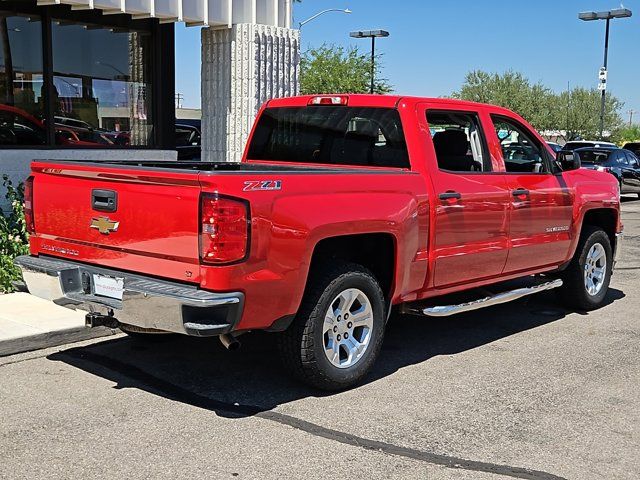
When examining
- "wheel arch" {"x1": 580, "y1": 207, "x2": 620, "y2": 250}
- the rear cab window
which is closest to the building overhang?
"wheel arch" {"x1": 580, "y1": 207, "x2": 620, "y2": 250}

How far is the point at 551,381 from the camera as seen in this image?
579 centimetres

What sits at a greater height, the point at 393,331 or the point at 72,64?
the point at 72,64

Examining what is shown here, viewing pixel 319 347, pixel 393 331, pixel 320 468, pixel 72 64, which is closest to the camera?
pixel 320 468

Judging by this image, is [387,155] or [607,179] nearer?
[387,155]

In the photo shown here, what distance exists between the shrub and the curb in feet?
4.76

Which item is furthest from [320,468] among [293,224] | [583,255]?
[583,255]

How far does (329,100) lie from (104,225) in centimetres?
230

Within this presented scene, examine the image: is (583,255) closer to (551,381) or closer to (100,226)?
(551,381)

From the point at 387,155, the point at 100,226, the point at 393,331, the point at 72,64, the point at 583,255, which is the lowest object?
the point at 393,331

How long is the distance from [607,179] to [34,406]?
5.96m

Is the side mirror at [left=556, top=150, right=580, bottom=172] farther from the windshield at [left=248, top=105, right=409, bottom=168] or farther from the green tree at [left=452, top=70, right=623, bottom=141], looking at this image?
the green tree at [left=452, top=70, right=623, bottom=141]

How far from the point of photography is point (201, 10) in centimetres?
1055

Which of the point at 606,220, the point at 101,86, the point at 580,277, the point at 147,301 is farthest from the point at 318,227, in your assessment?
the point at 101,86

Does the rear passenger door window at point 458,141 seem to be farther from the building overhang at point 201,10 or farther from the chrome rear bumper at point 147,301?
the building overhang at point 201,10
